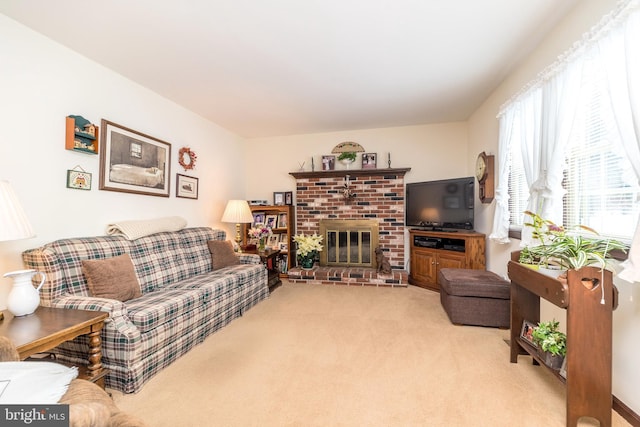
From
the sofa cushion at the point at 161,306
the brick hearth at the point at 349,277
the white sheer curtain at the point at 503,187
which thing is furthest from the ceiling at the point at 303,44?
the brick hearth at the point at 349,277

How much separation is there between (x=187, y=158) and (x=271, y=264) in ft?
6.08

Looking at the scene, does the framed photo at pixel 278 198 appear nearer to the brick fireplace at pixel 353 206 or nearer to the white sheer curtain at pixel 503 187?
the brick fireplace at pixel 353 206

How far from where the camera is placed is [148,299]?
2109mm

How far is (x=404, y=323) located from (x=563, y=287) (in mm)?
1524

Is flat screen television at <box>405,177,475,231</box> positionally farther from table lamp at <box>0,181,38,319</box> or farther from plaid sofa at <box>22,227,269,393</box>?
table lamp at <box>0,181,38,319</box>

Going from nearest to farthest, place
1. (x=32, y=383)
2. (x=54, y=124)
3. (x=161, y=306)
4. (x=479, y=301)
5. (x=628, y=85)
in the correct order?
(x=32, y=383) < (x=628, y=85) < (x=161, y=306) < (x=54, y=124) < (x=479, y=301)

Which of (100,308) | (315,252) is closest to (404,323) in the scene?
(315,252)

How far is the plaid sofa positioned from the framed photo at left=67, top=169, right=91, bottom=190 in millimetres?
449

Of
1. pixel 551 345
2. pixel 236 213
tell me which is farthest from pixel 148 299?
pixel 551 345

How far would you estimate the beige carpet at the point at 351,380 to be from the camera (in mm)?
1467

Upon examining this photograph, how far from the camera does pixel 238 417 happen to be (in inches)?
57.4

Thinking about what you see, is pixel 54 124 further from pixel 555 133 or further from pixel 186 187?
pixel 555 133

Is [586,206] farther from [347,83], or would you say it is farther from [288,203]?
[288,203]

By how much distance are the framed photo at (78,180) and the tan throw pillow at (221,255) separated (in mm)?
1335
